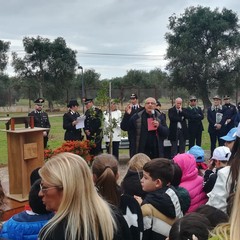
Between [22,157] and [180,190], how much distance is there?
2.92 meters

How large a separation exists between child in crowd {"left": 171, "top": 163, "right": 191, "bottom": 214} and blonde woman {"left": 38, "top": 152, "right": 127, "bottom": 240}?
103 centimetres

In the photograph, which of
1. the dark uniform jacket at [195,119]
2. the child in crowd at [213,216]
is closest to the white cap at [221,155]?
the child in crowd at [213,216]

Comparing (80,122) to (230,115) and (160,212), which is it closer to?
(230,115)

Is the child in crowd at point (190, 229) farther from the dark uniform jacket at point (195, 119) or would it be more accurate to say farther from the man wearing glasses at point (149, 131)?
the dark uniform jacket at point (195, 119)

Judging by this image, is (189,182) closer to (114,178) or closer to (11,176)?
(114,178)

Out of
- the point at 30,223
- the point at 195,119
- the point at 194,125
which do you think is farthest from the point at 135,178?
the point at 194,125

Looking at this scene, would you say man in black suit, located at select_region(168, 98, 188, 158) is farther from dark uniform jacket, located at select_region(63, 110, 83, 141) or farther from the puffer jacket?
the puffer jacket

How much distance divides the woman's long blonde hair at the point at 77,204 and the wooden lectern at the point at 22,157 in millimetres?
3357

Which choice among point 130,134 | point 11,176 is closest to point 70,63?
point 130,134

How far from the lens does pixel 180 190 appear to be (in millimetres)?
2994

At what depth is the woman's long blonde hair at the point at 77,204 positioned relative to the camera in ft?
6.14

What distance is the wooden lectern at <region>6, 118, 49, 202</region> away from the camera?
17.2 feet

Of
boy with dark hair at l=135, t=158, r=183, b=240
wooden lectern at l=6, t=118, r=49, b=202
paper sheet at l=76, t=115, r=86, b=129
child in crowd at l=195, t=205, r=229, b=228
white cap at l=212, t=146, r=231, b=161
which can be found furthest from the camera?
paper sheet at l=76, t=115, r=86, b=129

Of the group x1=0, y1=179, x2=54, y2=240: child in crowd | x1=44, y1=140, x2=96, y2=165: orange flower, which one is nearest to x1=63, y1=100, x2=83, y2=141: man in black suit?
x1=44, y1=140, x2=96, y2=165: orange flower
